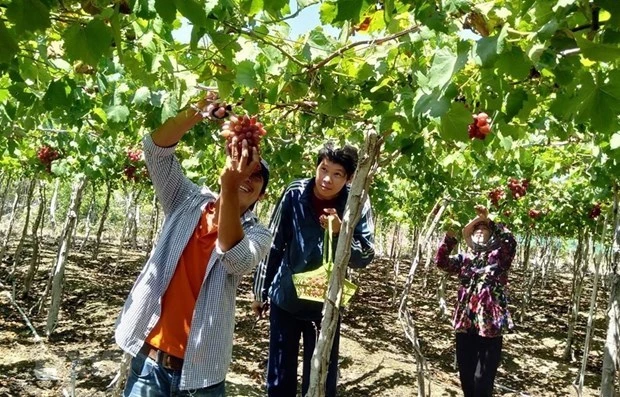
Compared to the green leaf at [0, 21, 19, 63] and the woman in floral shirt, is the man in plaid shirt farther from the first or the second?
the woman in floral shirt

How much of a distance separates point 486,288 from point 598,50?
10.3ft

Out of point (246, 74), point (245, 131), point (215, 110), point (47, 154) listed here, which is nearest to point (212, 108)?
point (215, 110)

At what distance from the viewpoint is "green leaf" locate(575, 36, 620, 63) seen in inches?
34.9

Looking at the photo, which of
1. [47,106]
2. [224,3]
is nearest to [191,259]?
[47,106]

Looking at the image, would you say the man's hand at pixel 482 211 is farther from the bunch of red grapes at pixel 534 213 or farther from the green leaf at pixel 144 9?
the bunch of red grapes at pixel 534 213

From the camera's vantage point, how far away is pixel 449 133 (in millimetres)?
1350

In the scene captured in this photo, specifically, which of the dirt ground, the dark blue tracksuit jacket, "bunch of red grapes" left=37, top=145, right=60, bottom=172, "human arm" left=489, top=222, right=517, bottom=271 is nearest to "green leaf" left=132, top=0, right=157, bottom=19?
the dark blue tracksuit jacket

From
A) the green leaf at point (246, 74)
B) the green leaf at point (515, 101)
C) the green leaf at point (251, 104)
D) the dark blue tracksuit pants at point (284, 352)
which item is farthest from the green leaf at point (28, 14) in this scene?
the dark blue tracksuit pants at point (284, 352)

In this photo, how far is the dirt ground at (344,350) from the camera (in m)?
5.73

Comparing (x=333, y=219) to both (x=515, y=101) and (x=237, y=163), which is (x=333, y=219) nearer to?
(x=237, y=163)

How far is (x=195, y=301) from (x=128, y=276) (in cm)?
1218

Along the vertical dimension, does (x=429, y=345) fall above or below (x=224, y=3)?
below

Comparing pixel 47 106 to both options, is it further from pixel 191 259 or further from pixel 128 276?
pixel 128 276

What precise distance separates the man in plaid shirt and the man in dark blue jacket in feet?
1.97
